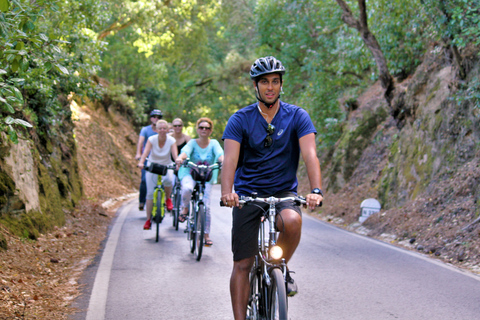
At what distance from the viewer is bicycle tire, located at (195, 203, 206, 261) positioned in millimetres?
8703

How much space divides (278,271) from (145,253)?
18.6ft

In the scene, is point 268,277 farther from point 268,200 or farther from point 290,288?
point 268,200

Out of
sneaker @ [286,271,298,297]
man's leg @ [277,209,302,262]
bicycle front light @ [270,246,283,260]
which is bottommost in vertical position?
sneaker @ [286,271,298,297]

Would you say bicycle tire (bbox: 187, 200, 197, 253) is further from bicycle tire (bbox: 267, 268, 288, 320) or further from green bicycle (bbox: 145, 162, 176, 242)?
bicycle tire (bbox: 267, 268, 288, 320)

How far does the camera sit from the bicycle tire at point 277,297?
145 inches

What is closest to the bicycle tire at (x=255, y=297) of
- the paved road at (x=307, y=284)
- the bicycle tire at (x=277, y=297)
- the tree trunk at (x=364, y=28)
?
the bicycle tire at (x=277, y=297)

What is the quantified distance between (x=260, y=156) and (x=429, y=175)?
945 cm

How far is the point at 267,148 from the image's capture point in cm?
445

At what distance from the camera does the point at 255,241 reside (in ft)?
14.4

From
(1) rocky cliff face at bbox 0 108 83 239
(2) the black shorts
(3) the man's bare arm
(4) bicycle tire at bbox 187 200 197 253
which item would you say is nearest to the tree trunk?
(4) bicycle tire at bbox 187 200 197 253

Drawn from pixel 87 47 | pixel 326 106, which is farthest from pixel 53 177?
pixel 326 106

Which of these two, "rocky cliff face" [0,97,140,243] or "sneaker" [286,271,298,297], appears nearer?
"sneaker" [286,271,298,297]

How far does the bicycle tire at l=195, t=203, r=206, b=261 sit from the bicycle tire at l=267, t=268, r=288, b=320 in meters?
4.79

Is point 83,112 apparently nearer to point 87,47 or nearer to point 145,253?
point 87,47
